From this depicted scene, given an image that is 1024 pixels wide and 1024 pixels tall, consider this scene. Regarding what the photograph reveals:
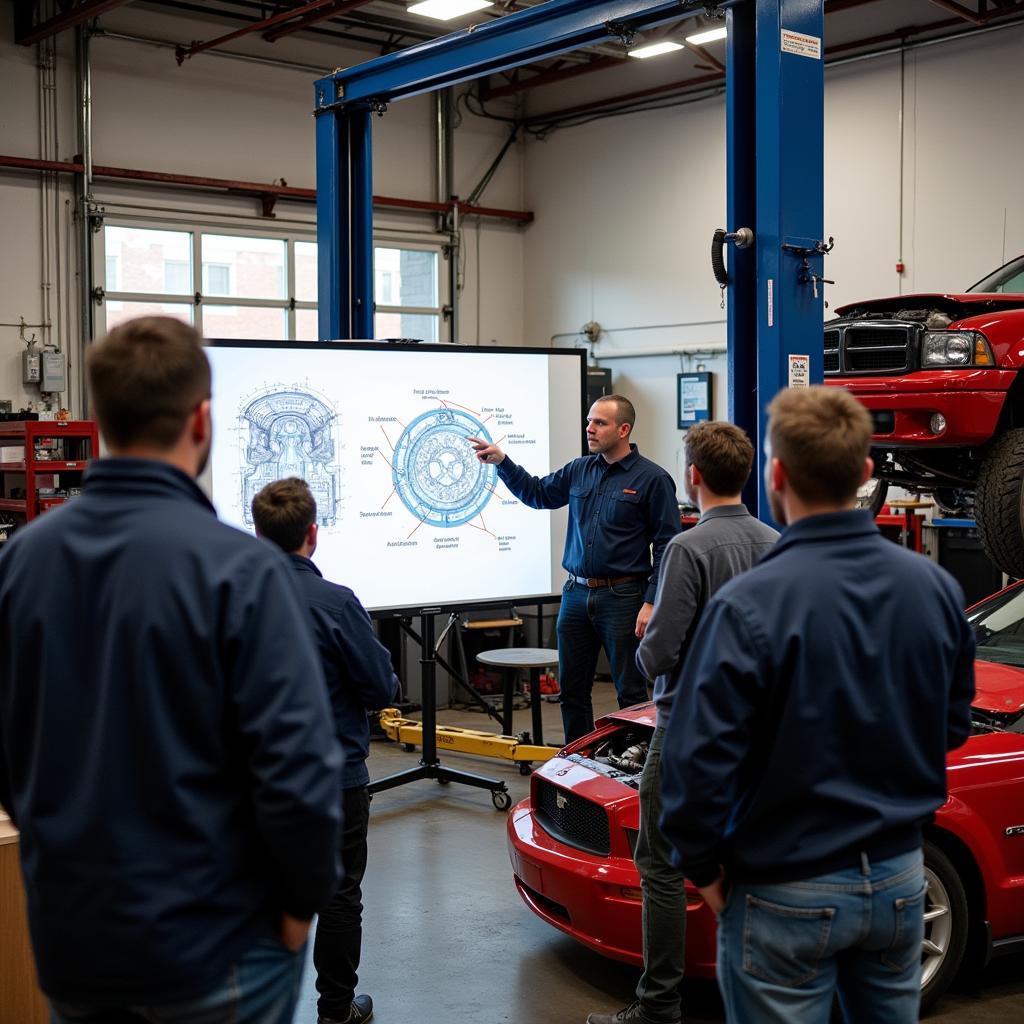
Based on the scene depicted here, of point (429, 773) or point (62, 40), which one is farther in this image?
point (62, 40)

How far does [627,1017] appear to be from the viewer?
3775mm

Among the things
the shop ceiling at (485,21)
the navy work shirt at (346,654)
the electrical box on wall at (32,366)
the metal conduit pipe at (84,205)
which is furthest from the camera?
the metal conduit pipe at (84,205)

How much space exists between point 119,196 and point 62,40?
4.80ft

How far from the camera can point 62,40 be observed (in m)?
11.6

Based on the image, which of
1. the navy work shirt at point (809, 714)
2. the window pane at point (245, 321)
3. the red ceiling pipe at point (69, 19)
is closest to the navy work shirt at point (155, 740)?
the navy work shirt at point (809, 714)

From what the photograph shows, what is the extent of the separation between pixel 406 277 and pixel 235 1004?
43.1 feet

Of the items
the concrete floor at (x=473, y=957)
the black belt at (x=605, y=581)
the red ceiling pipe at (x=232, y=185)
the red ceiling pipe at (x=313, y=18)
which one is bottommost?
the concrete floor at (x=473, y=957)

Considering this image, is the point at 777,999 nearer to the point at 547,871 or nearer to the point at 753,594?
the point at 753,594

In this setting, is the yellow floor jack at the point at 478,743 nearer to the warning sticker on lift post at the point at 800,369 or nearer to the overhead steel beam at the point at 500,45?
the warning sticker on lift post at the point at 800,369

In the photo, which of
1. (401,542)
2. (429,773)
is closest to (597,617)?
(401,542)

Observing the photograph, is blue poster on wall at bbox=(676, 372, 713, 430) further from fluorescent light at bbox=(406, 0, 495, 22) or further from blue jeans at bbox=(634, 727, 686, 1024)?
blue jeans at bbox=(634, 727, 686, 1024)

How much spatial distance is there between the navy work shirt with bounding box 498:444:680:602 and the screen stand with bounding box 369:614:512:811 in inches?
40.0

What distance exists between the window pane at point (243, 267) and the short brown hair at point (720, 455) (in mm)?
10369

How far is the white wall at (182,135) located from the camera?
37.5ft
